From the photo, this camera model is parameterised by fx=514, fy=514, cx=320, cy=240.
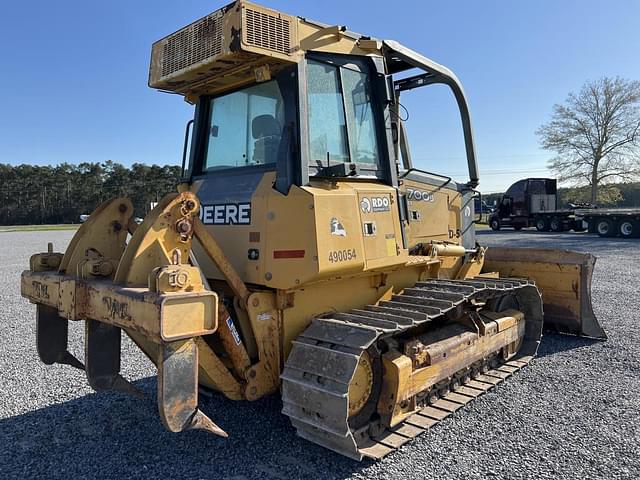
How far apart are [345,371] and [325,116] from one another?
6.63 ft

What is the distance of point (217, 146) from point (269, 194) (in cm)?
108

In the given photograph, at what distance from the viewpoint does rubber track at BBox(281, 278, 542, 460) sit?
11.1 feet

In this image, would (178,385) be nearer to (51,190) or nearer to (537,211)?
(537,211)

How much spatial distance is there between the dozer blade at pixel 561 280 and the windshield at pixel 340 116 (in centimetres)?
381

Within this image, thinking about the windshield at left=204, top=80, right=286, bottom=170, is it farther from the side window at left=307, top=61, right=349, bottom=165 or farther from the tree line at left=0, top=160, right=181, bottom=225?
the tree line at left=0, top=160, right=181, bottom=225

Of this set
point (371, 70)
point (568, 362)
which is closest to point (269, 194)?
point (371, 70)

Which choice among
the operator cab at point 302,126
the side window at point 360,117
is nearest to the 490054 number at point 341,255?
the operator cab at point 302,126

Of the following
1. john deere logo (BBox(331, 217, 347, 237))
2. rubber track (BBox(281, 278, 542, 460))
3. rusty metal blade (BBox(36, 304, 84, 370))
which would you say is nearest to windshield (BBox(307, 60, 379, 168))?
john deere logo (BBox(331, 217, 347, 237))

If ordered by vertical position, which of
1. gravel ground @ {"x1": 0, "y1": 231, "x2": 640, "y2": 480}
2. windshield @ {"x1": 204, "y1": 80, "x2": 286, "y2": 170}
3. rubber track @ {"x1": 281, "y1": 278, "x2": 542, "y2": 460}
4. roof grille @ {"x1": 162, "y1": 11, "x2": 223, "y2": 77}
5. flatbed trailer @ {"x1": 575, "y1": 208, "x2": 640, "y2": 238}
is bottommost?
gravel ground @ {"x1": 0, "y1": 231, "x2": 640, "y2": 480}

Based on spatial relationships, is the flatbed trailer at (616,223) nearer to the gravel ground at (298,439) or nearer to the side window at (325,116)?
the gravel ground at (298,439)

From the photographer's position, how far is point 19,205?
2447 inches

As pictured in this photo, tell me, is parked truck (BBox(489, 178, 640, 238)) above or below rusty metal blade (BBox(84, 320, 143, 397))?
above

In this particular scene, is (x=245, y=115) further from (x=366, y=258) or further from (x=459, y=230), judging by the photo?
(x=459, y=230)

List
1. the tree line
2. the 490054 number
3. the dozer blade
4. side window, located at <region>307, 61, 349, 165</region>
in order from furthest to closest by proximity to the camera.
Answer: the tree line, the dozer blade, side window, located at <region>307, 61, 349, 165</region>, the 490054 number
